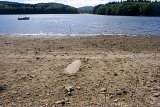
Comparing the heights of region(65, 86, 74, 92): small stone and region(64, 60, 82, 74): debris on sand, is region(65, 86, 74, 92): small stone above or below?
below

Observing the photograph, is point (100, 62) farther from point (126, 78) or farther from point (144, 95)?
point (144, 95)

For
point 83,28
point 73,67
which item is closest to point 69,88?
point 73,67

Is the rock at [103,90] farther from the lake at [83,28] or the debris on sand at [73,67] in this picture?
the lake at [83,28]

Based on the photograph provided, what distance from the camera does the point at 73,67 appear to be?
1504cm

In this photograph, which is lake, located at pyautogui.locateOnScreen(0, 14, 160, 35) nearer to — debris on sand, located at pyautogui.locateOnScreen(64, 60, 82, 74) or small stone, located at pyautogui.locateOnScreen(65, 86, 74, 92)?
debris on sand, located at pyautogui.locateOnScreen(64, 60, 82, 74)

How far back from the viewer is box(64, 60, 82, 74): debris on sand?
14.1 meters

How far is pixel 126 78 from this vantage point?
12875 mm

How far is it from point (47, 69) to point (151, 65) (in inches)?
219

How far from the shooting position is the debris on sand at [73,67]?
14.1 meters

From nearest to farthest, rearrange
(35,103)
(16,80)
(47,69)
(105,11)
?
(35,103) < (16,80) < (47,69) < (105,11)

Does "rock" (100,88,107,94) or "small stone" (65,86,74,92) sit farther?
"small stone" (65,86,74,92)

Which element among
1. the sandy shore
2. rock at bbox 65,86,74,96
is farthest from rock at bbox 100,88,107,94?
rock at bbox 65,86,74,96

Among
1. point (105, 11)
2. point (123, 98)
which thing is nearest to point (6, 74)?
point (123, 98)

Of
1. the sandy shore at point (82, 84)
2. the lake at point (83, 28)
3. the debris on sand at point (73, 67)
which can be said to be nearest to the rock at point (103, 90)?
the sandy shore at point (82, 84)
